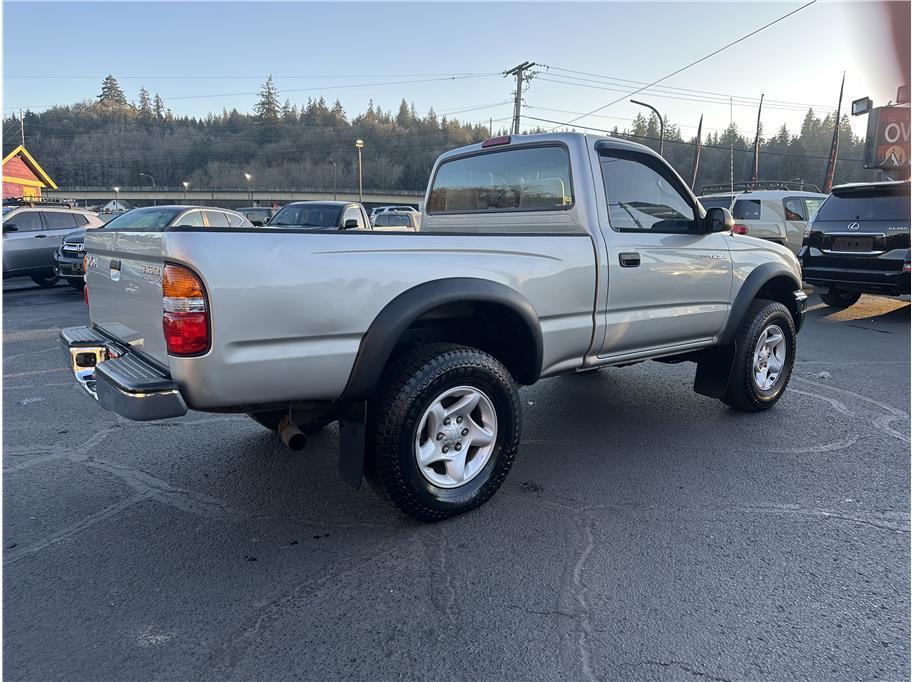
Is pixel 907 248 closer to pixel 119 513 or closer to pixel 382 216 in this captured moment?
pixel 119 513

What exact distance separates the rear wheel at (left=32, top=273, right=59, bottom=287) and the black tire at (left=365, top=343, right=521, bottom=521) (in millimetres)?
13034

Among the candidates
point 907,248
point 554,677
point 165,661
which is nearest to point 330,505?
point 165,661

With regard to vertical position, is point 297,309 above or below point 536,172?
below

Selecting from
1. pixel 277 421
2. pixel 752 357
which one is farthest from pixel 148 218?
pixel 752 357

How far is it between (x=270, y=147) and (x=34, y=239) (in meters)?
118

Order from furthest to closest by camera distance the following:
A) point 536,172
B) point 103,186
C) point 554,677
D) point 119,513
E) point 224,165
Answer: point 224,165, point 103,186, point 536,172, point 119,513, point 554,677

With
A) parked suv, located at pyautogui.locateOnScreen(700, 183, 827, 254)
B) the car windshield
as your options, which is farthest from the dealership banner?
the car windshield

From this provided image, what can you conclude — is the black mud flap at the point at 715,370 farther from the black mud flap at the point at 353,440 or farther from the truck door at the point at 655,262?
the black mud flap at the point at 353,440

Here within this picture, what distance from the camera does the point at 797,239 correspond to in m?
12.7

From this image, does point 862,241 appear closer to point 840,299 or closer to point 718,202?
point 840,299

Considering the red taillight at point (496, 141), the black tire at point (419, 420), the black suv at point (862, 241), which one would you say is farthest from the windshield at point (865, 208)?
the black tire at point (419, 420)

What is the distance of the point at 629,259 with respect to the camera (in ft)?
12.1

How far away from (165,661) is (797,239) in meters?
13.9

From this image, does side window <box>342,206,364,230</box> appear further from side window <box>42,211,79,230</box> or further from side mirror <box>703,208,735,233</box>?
side mirror <box>703,208,735,233</box>
